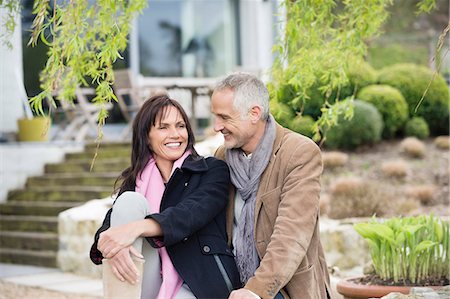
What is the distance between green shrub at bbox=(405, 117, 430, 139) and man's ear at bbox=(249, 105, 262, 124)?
29.2 feet

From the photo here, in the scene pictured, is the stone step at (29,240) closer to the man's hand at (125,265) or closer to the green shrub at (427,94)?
the green shrub at (427,94)

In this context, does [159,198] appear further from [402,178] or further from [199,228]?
[402,178]

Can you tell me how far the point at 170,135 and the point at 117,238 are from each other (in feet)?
1.85

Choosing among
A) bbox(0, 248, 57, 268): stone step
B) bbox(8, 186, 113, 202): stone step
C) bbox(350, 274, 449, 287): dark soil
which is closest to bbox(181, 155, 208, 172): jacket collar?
bbox(350, 274, 449, 287): dark soil

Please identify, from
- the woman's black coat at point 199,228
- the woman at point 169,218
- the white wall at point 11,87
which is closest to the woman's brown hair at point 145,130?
the woman at point 169,218

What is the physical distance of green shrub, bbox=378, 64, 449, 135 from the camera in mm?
11961

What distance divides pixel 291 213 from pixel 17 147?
768 centimetres

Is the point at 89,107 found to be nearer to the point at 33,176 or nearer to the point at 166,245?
the point at 33,176

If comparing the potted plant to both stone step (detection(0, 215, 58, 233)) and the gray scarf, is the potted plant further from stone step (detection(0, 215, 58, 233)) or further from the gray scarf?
stone step (detection(0, 215, 58, 233))

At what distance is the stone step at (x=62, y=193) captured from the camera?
30.3 ft

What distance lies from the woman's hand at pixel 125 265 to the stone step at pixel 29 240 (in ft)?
19.1

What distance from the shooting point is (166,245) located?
300 cm

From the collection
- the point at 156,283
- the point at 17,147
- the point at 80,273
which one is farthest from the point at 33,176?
the point at 156,283

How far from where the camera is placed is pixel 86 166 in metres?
10.1
